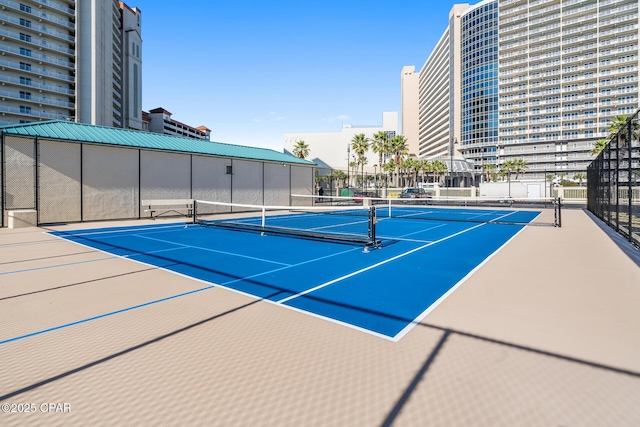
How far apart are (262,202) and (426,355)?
28.7 m

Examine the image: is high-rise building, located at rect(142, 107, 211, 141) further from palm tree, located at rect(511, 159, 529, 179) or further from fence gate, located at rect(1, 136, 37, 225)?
fence gate, located at rect(1, 136, 37, 225)

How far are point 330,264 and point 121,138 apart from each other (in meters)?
19.4

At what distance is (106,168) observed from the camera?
21219 millimetres

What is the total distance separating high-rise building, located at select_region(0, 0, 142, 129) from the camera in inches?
2456

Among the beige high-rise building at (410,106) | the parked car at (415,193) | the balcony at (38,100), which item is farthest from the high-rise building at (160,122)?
the beige high-rise building at (410,106)

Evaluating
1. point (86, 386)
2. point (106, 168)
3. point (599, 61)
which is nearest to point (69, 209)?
point (106, 168)

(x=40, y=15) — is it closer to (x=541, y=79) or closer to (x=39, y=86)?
(x=39, y=86)

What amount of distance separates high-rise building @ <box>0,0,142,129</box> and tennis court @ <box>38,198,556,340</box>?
65.6 m

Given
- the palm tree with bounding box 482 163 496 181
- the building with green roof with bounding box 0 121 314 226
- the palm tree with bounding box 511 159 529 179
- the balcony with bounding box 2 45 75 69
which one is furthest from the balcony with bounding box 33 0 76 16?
the palm tree with bounding box 511 159 529 179

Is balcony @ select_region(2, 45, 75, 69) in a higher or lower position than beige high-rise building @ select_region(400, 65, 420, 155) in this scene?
lower

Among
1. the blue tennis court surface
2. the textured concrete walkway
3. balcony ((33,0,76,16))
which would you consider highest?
balcony ((33,0,76,16))

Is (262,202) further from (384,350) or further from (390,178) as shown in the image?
(390,178)

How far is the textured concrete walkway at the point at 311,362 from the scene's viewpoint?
9.62 feet

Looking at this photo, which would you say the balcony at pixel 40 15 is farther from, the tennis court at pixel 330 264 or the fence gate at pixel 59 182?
the tennis court at pixel 330 264
